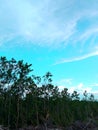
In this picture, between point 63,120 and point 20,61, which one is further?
point 63,120

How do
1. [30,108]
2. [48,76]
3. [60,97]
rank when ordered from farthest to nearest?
[60,97]
[48,76]
[30,108]

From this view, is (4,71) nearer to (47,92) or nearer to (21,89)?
(21,89)

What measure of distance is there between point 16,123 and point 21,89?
6.34 ft

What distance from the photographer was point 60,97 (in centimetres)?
2342

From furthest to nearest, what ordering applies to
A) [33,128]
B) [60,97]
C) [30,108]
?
[60,97], [30,108], [33,128]

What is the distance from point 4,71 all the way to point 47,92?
3.83 m

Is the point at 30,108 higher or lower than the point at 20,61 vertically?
lower

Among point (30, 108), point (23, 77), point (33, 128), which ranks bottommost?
point (33, 128)

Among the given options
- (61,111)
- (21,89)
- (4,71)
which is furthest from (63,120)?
(4,71)

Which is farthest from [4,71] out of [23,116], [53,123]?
[53,123]

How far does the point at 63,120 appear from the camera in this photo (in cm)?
2155

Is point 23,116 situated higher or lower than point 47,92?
lower

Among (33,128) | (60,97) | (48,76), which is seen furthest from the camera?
(60,97)

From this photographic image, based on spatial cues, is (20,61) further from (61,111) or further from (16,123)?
(61,111)
